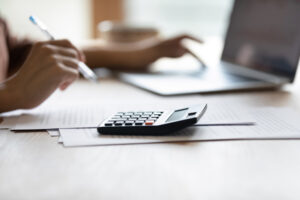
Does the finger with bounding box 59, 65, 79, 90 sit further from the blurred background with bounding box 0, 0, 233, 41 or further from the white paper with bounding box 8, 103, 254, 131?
the blurred background with bounding box 0, 0, 233, 41

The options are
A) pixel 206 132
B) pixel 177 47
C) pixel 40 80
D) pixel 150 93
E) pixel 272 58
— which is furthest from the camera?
pixel 177 47

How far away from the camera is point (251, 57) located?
3.76ft

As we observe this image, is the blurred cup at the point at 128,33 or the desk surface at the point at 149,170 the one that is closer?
the desk surface at the point at 149,170

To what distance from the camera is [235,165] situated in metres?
0.51

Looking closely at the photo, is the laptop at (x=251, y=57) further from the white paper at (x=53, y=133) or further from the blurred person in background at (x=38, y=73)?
the white paper at (x=53, y=133)

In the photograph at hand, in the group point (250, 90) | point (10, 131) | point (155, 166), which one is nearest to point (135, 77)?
point (250, 90)

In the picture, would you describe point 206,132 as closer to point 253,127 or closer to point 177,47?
point 253,127

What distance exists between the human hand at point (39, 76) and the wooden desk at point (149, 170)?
14cm

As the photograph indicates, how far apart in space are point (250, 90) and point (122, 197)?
0.64 m

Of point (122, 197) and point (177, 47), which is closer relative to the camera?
point (122, 197)

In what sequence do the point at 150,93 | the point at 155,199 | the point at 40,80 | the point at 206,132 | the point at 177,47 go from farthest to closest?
1. the point at 177,47
2. the point at 150,93
3. the point at 40,80
4. the point at 206,132
5. the point at 155,199

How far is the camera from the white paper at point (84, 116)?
2.24ft

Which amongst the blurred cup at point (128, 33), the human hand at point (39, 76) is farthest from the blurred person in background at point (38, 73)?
the blurred cup at point (128, 33)

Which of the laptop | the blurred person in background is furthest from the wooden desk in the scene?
the laptop
